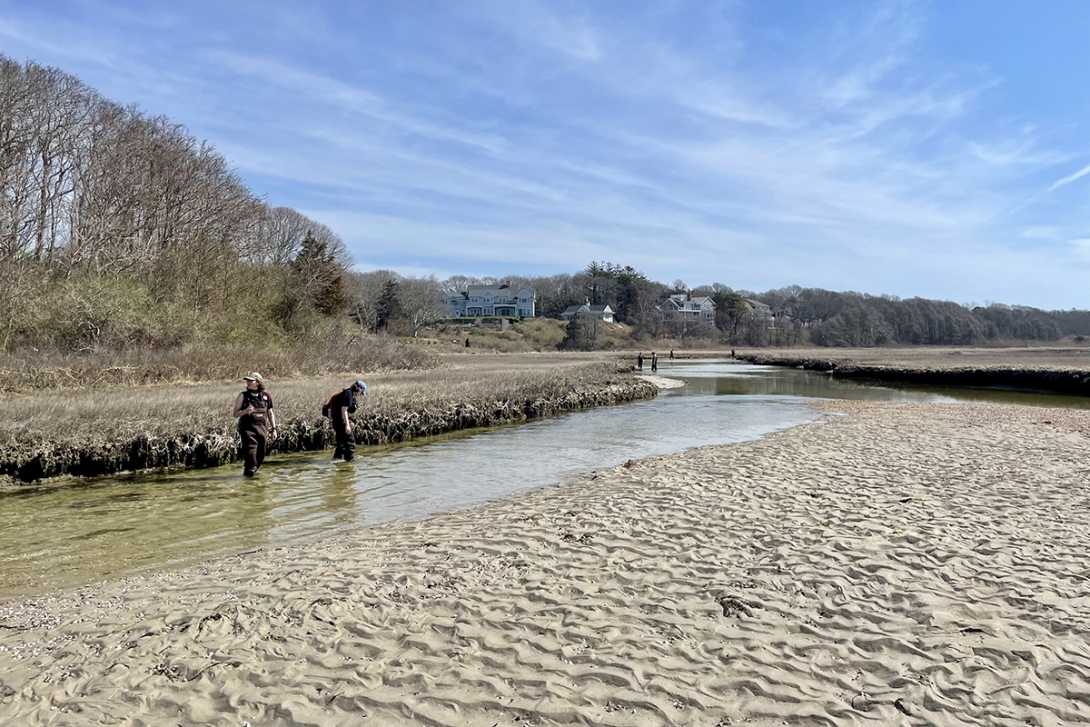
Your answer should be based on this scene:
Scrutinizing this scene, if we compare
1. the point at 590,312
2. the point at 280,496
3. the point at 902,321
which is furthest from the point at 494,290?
the point at 280,496

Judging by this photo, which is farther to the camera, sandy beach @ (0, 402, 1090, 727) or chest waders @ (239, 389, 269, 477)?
chest waders @ (239, 389, 269, 477)

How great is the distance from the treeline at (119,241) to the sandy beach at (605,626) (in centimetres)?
2211

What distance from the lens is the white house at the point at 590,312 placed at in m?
123

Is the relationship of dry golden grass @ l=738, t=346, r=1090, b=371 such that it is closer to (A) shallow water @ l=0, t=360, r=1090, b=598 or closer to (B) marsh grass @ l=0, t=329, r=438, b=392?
(A) shallow water @ l=0, t=360, r=1090, b=598

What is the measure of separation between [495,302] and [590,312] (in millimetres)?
24138

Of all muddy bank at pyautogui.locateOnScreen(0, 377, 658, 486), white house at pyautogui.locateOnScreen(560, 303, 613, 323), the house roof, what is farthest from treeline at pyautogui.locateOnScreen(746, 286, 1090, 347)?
muddy bank at pyautogui.locateOnScreen(0, 377, 658, 486)

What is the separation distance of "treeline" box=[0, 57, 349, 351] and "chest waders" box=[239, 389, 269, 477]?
50.0 feet

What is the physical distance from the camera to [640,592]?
229 inches

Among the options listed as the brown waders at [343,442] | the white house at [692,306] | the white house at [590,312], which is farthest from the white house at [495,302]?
the brown waders at [343,442]

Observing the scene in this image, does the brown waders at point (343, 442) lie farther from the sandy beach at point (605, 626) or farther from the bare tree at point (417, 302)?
the bare tree at point (417, 302)

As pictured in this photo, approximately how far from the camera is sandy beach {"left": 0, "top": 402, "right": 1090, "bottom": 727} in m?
4.05

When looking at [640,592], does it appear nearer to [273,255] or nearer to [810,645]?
[810,645]

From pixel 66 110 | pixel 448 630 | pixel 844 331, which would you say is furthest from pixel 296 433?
pixel 844 331

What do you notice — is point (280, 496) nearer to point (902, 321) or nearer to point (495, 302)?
point (495, 302)
